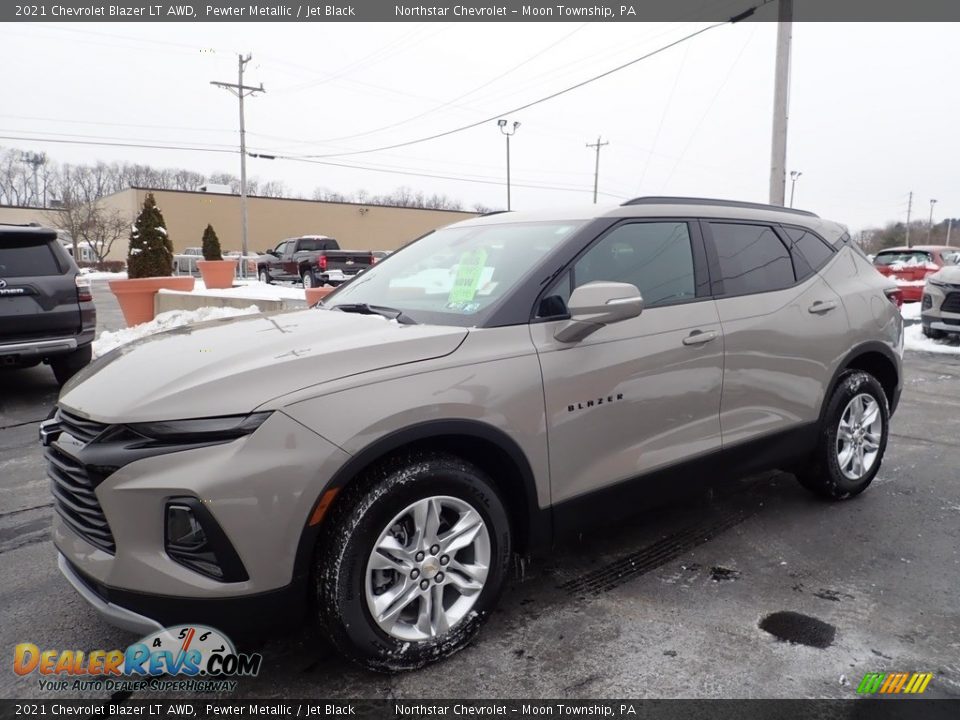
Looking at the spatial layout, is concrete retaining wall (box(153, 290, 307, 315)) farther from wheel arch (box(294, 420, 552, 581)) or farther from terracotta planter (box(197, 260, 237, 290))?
wheel arch (box(294, 420, 552, 581))

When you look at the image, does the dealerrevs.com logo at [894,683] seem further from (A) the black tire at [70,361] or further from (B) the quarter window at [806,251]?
(A) the black tire at [70,361]

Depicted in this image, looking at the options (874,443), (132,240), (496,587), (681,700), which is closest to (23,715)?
(496,587)

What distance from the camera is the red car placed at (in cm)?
1605

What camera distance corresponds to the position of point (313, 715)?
2223 mm

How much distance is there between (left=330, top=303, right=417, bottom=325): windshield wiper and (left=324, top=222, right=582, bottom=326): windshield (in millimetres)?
34

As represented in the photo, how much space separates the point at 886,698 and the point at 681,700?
724 millimetres

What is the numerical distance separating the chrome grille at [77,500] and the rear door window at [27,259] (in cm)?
509

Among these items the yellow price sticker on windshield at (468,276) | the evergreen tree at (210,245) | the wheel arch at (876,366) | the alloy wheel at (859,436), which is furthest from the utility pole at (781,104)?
the evergreen tree at (210,245)

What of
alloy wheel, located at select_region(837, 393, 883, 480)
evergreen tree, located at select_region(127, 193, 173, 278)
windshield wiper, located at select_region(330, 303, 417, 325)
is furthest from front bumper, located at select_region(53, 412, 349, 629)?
evergreen tree, located at select_region(127, 193, 173, 278)

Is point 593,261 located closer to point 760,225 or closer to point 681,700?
point 760,225

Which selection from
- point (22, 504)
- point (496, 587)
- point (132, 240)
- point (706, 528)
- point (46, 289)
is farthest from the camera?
point (132, 240)

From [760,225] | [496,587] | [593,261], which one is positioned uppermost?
[760,225]

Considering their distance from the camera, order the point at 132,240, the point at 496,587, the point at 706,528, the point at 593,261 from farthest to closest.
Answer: the point at 132,240
the point at 706,528
the point at 593,261
the point at 496,587

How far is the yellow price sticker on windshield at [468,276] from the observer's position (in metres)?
2.95
